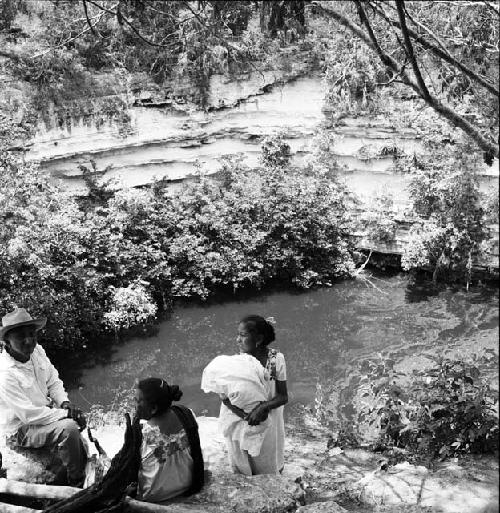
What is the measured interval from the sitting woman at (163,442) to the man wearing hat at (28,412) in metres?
0.53

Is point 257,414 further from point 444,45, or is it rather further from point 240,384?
point 444,45

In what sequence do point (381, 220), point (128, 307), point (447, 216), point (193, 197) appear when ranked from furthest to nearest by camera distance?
point (381, 220) < point (193, 197) < point (447, 216) < point (128, 307)

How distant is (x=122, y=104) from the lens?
11.3 m

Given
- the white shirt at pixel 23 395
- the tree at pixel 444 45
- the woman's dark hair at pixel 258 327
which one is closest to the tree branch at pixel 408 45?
the tree at pixel 444 45

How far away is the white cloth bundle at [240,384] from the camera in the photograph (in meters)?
3.65

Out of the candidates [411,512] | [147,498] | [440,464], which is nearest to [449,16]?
[440,464]

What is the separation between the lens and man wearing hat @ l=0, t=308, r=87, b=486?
363 centimetres

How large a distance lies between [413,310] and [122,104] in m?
6.13

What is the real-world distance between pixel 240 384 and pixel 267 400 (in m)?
0.23

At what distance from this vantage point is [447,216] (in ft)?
34.4

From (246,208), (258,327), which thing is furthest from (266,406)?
(246,208)

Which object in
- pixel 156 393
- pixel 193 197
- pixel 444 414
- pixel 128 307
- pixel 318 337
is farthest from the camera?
pixel 193 197

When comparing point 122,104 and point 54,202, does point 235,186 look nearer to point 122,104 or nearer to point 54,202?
point 122,104

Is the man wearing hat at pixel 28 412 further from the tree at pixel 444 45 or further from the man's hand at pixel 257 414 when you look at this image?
the tree at pixel 444 45
